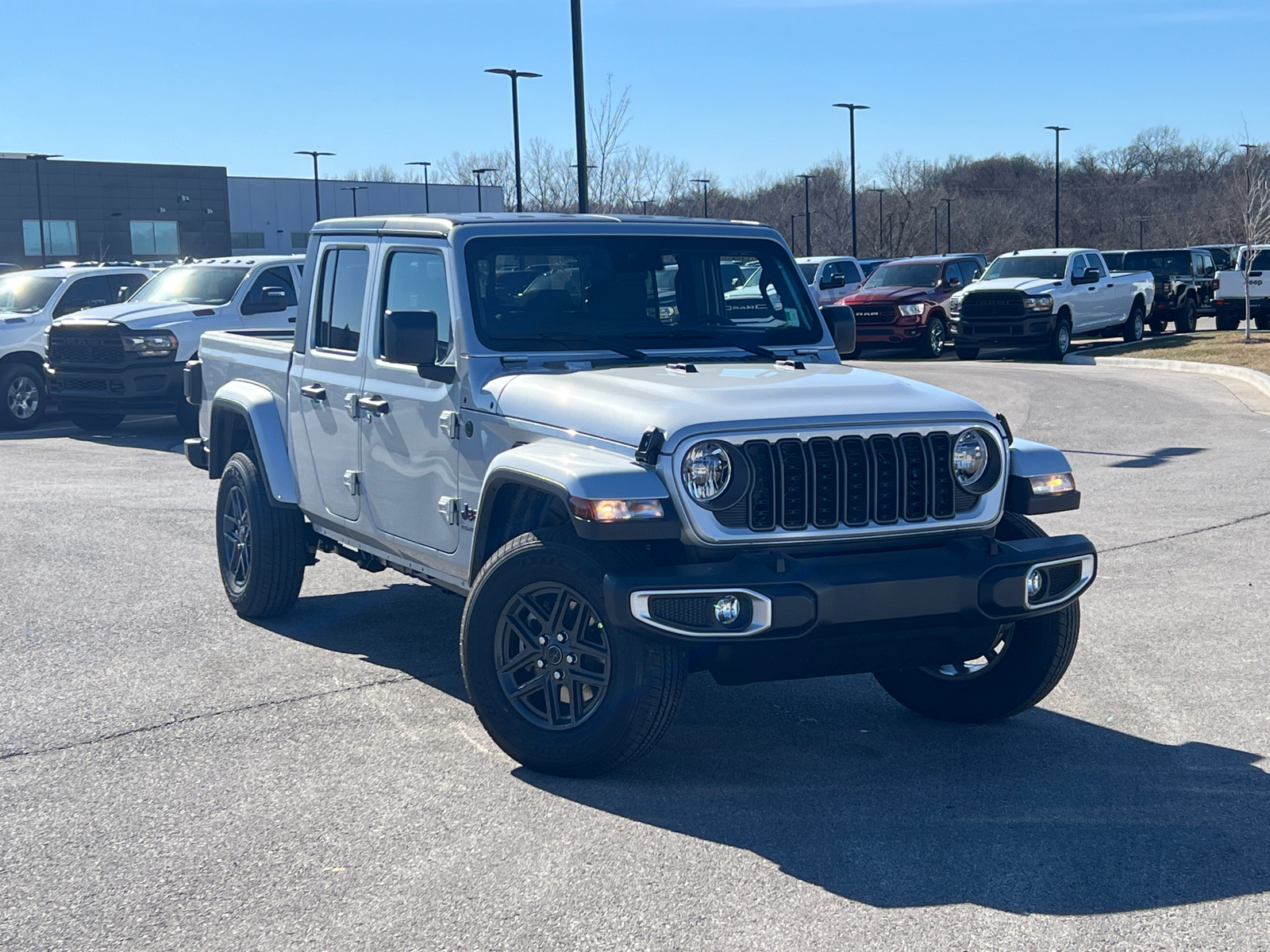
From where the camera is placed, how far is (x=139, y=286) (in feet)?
65.4

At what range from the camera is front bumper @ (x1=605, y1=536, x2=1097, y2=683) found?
4.56 m

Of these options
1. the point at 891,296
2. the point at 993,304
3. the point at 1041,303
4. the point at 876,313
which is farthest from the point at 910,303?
the point at 1041,303

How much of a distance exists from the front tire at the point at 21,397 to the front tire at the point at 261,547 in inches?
485

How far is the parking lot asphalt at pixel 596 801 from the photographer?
3.98 meters

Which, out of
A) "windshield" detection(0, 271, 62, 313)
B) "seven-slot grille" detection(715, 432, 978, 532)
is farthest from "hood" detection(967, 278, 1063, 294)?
"seven-slot grille" detection(715, 432, 978, 532)

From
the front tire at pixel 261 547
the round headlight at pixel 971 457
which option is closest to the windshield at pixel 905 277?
the front tire at pixel 261 547

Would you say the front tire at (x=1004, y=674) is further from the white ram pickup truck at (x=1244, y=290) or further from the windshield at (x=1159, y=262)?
the windshield at (x=1159, y=262)

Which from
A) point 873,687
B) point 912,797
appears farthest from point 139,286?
point 912,797

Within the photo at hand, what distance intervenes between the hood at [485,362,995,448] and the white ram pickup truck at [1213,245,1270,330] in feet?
87.5

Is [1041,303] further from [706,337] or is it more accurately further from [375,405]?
[375,405]

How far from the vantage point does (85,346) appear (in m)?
16.9

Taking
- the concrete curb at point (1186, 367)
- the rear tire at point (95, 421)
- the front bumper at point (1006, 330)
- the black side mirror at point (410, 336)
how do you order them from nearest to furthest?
1. the black side mirror at point (410, 336)
2. the rear tire at point (95, 421)
3. the concrete curb at point (1186, 367)
4. the front bumper at point (1006, 330)

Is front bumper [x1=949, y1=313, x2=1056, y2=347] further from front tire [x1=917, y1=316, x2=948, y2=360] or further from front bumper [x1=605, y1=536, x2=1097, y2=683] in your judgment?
front bumper [x1=605, y1=536, x2=1097, y2=683]

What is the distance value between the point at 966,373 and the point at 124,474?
46.8 ft
